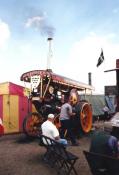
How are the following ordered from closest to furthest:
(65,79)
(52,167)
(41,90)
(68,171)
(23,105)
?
(68,171) < (52,167) < (41,90) < (65,79) < (23,105)

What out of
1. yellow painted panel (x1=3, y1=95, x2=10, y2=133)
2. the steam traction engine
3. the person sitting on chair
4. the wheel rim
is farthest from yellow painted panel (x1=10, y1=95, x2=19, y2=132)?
the person sitting on chair

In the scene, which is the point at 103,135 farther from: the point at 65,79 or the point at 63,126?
the point at 65,79

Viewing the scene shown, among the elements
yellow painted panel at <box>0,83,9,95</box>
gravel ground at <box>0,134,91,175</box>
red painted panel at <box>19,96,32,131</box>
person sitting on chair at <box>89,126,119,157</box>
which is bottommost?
gravel ground at <box>0,134,91,175</box>

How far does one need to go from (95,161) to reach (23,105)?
438 inches

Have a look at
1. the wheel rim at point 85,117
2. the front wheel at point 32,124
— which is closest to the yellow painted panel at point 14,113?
the front wheel at point 32,124

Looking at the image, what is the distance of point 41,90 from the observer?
613 inches

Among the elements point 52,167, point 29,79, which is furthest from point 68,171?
point 29,79

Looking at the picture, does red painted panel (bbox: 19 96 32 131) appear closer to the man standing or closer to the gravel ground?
the gravel ground

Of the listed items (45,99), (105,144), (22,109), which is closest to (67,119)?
(45,99)

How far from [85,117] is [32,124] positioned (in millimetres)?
2603

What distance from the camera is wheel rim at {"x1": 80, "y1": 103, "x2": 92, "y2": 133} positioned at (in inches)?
649

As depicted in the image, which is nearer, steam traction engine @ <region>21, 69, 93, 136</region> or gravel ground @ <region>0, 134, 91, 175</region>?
gravel ground @ <region>0, 134, 91, 175</region>

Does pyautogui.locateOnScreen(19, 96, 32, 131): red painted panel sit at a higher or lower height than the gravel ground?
higher

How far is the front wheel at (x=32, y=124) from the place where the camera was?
15297 millimetres
